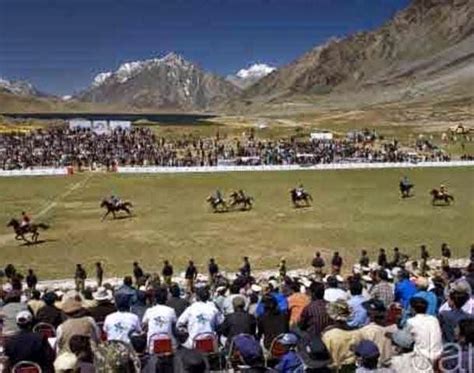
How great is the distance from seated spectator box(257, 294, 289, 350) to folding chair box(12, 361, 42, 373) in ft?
12.4

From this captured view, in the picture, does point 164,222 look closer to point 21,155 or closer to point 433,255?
point 433,255

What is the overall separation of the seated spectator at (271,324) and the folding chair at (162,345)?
158 cm

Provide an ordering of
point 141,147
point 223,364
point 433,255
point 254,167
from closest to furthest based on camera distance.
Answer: point 223,364 < point 433,255 < point 254,167 < point 141,147

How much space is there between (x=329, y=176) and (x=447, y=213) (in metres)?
21.6

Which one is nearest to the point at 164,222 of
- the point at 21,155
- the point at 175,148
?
the point at 21,155

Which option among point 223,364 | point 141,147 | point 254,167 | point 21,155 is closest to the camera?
point 223,364

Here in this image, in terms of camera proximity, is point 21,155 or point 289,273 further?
point 21,155

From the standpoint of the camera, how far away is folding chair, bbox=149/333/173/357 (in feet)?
37.8

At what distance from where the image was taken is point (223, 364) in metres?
12.5

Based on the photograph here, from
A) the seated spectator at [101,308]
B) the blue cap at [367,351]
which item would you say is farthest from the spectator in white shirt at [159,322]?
the blue cap at [367,351]

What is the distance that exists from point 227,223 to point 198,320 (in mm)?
25792

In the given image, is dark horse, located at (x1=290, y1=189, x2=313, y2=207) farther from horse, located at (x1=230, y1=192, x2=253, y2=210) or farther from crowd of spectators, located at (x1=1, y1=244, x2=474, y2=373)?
crowd of spectators, located at (x1=1, y1=244, x2=474, y2=373)

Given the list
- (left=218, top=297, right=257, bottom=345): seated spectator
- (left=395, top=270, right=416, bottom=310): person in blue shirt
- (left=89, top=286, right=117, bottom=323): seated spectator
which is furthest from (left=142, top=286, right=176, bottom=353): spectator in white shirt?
(left=395, top=270, right=416, bottom=310): person in blue shirt

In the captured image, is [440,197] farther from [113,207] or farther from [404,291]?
[404,291]
